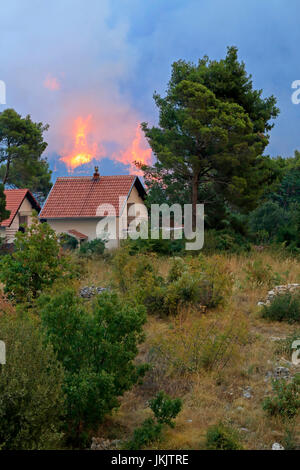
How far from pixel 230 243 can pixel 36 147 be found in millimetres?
21291

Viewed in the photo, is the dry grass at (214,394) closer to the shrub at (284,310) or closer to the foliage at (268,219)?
the shrub at (284,310)

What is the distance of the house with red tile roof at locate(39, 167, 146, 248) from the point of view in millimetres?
22531

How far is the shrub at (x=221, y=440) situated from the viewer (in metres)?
3.83

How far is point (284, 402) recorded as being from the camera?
449 cm

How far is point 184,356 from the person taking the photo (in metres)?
5.64

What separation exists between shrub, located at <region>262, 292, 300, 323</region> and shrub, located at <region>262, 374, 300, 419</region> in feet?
10.3

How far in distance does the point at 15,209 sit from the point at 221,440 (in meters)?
26.2

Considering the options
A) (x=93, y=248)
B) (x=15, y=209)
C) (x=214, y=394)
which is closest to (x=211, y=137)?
(x=93, y=248)

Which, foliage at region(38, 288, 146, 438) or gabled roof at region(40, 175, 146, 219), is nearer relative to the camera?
foliage at region(38, 288, 146, 438)

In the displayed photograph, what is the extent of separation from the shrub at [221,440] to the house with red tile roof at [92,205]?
1761 centimetres
